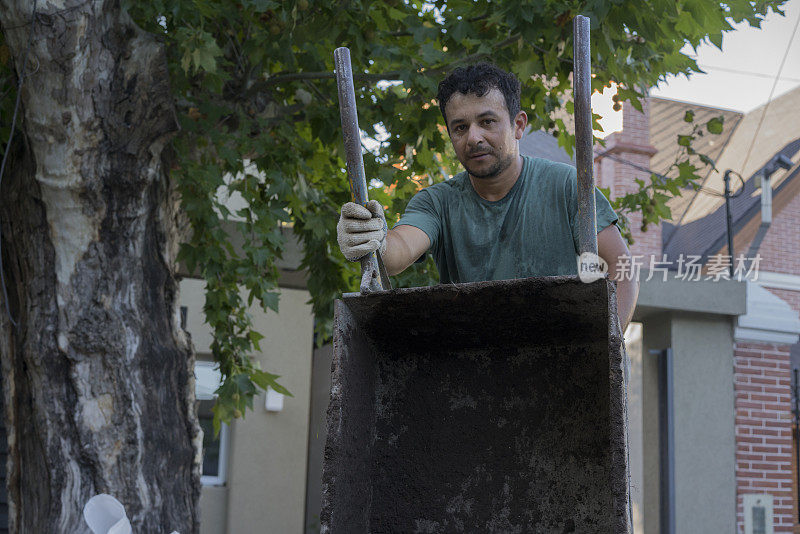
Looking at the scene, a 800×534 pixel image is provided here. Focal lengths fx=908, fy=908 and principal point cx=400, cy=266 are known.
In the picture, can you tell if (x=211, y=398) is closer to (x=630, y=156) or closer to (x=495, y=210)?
(x=495, y=210)

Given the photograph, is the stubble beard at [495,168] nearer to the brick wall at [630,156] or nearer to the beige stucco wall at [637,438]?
the beige stucco wall at [637,438]

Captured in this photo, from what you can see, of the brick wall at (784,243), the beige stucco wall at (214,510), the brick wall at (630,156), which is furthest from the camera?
the brick wall at (784,243)

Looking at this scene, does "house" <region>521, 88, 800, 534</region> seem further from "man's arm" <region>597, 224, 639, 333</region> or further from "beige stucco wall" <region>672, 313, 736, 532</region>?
"man's arm" <region>597, 224, 639, 333</region>

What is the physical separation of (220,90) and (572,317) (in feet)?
9.98

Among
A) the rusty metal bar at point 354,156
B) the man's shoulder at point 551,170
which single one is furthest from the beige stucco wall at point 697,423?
the rusty metal bar at point 354,156

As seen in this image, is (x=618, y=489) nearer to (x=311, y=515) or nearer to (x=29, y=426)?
(x=29, y=426)

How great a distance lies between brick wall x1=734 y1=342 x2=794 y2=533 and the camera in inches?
341

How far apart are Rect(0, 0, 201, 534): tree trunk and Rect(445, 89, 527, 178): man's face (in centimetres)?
229

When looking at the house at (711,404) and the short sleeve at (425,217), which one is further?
the house at (711,404)

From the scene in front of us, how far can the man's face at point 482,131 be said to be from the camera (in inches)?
102

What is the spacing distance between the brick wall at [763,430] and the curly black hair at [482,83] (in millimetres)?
6920

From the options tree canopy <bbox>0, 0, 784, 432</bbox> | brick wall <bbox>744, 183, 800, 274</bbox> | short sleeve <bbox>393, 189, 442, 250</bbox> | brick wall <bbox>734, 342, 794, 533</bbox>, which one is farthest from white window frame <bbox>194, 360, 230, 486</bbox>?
brick wall <bbox>744, 183, 800, 274</bbox>

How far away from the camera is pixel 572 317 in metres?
2.43

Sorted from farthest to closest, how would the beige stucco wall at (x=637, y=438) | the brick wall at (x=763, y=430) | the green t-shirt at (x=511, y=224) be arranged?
the beige stucco wall at (x=637, y=438) → the brick wall at (x=763, y=430) → the green t-shirt at (x=511, y=224)
